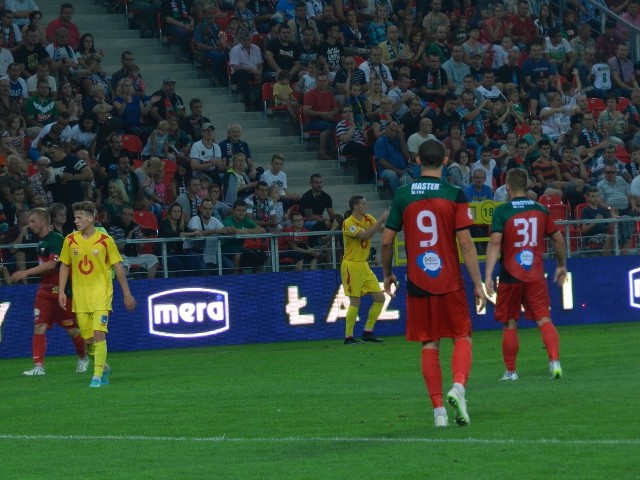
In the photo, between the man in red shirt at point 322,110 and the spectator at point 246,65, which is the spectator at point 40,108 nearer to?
the spectator at point 246,65

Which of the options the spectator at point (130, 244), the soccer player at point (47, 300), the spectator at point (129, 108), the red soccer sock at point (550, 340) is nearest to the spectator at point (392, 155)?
the spectator at point (129, 108)

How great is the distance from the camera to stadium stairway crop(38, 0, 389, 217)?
28.0 meters

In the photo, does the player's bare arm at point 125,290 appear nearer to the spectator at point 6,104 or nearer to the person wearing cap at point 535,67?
the spectator at point 6,104

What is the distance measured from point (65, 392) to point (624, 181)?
1488 centimetres

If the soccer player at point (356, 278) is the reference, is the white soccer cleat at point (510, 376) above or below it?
below

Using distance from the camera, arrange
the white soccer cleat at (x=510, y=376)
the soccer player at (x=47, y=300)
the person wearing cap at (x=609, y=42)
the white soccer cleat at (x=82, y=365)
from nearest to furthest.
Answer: the white soccer cleat at (x=510, y=376) < the soccer player at (x=47, y=300) < the white soccer cleat at (x=82, y=365) < the person wearing cap at (x=609, y=42)

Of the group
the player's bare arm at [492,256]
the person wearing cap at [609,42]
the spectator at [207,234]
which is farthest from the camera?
the person wearing cap at [609,42]

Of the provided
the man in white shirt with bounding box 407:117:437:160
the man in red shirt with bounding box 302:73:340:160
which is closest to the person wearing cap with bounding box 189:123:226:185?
the man in red shirt with bounding box 302:73:340:160

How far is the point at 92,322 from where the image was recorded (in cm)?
1630

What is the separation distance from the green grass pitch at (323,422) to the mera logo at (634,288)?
6172 mm

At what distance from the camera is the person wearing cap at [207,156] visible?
25.5m

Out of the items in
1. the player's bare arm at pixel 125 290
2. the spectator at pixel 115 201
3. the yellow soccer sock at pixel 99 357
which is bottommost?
the yellow soccer sock at pixel 99 357

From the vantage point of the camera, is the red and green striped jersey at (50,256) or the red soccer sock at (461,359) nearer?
the red soccer sock at (461,359)

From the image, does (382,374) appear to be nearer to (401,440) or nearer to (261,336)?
(401,440)
